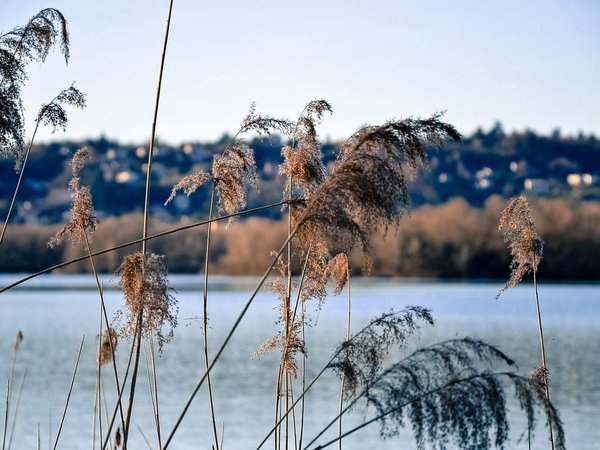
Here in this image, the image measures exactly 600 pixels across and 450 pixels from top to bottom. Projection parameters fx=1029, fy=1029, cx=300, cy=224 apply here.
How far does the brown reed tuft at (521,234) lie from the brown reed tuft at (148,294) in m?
2.38

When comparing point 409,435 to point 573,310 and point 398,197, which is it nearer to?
point 398,197

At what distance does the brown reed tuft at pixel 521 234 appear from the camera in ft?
20.7

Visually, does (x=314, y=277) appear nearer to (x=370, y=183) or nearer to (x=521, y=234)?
(x=521, y=234)

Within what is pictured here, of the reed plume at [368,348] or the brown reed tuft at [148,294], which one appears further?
the brown reed tuft at [148,294]

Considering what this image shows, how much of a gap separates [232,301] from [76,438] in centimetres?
3053

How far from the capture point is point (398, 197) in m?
4.44

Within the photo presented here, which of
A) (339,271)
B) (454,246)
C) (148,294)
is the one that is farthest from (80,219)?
(454,246)

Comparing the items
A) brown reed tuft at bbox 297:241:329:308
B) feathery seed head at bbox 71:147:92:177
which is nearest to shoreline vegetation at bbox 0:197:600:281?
brown reed tuft at bbox 297:241:329:308

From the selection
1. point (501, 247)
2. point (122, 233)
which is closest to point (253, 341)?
point (501, 247)

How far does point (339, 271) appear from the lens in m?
6.49

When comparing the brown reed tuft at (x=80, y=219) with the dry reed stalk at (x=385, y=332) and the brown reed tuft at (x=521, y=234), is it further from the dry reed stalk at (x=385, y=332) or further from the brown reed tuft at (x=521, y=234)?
the brown reed tuft at (x=521, y=234)

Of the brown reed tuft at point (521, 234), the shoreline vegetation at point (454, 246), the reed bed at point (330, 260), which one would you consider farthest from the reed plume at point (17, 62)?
the shoreline vegetation at point (454, 246)

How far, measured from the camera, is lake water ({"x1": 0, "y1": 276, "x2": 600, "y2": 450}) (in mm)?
13875

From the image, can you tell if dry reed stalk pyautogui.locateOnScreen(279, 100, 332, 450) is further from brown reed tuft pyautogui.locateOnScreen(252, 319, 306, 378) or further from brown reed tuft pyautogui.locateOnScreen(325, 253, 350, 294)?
brown reed tuft pyautogui.locateOnScreen(325, 253, 350, 294)
